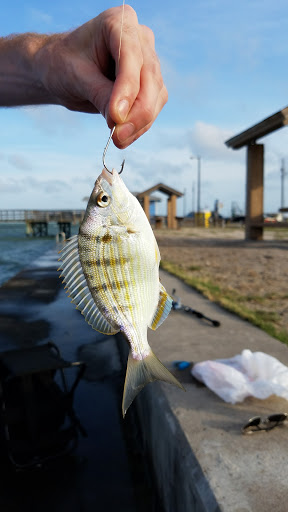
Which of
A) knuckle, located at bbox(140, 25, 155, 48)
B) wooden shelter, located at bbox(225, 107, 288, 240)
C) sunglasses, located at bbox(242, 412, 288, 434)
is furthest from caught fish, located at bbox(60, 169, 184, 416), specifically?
wooden shelter, located at bbox(225, 107, 288, 240)

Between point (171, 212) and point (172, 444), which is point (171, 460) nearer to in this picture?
point (172, 444)

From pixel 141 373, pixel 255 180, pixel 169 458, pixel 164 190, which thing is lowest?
pixel 169 458

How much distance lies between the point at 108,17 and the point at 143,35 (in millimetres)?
208

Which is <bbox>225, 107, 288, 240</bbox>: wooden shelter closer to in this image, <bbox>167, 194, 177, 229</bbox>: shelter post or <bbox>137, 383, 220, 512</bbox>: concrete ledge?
<bbox>137, 383, 220, 512</bbox>: concrete ledge

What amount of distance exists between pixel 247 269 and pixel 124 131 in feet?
37.2

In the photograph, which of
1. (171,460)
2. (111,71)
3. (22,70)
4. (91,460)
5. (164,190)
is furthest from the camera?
(164,190)

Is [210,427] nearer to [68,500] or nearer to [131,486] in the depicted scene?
[131,486]

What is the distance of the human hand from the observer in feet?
5.35

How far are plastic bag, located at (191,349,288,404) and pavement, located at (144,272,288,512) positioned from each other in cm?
9

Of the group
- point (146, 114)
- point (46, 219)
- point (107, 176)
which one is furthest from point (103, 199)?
point (46, 219)

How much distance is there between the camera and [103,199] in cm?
177

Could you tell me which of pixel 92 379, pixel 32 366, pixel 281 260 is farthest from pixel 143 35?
pixel 281 260

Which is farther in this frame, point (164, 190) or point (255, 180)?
point (164, 190)

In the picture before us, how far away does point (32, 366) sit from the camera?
5.05 metres
